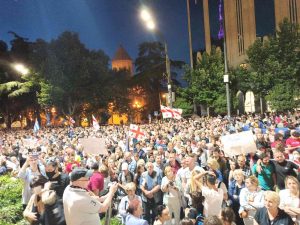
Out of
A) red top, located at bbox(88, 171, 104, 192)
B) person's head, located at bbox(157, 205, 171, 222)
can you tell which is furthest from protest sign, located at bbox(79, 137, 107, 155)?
person's head, located at bbox(157, 205, 171, 222)

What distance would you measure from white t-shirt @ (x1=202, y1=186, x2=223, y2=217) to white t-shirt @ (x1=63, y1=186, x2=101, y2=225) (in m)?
2.47

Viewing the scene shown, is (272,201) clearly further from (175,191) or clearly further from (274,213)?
(175,191)

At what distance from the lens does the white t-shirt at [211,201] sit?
6.87 m

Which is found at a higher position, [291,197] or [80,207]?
[80,207]

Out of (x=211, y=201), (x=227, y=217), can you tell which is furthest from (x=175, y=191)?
(x=227, y=217)

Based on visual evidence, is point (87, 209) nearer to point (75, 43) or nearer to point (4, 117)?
point (75, 43)

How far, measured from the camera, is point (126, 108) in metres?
59.2

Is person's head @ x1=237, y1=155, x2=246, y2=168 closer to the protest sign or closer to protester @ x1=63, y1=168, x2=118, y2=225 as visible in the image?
the protest sign

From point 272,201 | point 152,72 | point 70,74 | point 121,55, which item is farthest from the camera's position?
point 121,55

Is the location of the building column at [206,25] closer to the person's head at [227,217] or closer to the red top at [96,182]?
the red top at [96,182]

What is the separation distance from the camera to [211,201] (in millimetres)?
6906

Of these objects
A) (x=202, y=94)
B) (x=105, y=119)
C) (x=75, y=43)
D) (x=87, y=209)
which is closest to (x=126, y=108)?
(x=105, y=119)

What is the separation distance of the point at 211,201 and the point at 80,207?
278cm

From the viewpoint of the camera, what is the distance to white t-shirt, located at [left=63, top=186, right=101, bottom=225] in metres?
4.99
